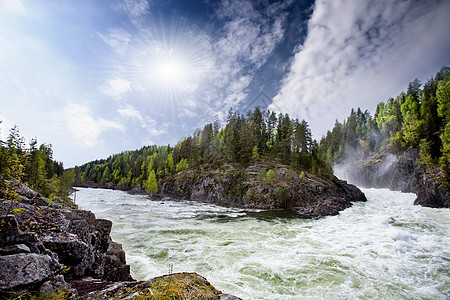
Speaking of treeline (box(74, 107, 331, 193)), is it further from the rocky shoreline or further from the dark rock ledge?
the dark rock ledge

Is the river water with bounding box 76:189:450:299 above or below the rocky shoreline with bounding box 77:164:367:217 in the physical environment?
below

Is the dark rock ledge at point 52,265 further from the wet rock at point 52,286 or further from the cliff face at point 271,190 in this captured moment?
the cliff face at point 271,190

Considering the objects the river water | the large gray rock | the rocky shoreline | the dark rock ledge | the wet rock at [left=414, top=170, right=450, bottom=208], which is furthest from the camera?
the rocky shoreline

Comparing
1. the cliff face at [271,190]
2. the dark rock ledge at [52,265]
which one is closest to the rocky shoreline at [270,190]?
the cliff face at [271,190]

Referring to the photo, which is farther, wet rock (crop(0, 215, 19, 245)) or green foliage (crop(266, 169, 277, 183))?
green foliage (crop(266, 169, 277, 183))

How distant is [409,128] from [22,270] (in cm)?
7428

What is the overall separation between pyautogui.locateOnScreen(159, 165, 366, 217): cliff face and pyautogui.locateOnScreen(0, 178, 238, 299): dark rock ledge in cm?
3121

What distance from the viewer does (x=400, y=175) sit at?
49250 mm

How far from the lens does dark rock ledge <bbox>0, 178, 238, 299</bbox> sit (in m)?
3.20

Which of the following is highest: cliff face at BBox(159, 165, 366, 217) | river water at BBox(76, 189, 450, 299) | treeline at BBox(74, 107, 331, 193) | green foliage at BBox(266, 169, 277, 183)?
treeline at BBox(74, 107, 331, 193)

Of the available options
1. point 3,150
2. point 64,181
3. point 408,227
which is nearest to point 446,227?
point 408,227

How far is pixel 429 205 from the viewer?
29484 millimetres

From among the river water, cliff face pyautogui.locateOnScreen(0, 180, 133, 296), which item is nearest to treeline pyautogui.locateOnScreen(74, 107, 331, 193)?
the river water

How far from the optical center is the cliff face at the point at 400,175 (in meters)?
29.9
